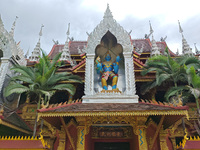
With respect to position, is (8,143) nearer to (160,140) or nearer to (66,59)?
(160,140)

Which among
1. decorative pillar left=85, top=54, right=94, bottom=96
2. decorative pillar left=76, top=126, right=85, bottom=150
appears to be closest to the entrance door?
decorative pillar left=76, top=126, right=85, bottom=150

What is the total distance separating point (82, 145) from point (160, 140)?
152 inches

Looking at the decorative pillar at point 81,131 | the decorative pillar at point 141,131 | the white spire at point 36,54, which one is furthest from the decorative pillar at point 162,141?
the white spire at point 36,54

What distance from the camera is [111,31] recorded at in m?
9.66

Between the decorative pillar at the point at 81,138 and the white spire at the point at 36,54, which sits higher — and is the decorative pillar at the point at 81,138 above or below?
below

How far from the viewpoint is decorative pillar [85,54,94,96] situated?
8.56 m

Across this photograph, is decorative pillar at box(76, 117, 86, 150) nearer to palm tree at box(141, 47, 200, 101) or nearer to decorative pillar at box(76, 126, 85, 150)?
decorative pillar at box(76, 126, 85, 150)

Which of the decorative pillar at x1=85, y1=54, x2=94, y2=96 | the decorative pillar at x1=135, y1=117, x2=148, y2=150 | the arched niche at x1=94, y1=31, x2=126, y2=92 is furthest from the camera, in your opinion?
the arched niche at x1=94, y1=31, x2=126, y2=92

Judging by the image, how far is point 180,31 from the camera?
1469 centimetres

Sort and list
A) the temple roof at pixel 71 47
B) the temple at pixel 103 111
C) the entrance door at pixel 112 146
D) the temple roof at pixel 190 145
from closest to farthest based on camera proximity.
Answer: the temple roof at pixel 190 145 → the temple at pixel 103 111 → the entrance door at pixel 112 146 → the temple roof at pixel 71 47

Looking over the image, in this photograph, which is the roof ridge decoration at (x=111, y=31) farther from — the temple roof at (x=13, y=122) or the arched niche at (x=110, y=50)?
the temple roof at (x=13, y=122)

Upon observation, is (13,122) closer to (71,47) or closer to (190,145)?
(190,145)

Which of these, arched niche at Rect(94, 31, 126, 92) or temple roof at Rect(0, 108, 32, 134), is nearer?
temple roof at Rect(0, 108, 32, 134)

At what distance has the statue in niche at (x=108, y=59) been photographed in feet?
29.9
